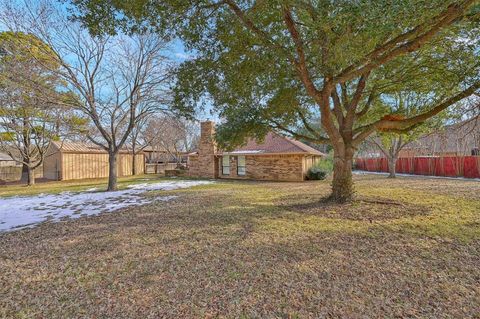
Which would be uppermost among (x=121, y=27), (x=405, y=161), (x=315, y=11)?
(x=121, y=27)

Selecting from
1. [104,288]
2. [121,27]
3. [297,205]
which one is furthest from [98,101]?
[104,288]

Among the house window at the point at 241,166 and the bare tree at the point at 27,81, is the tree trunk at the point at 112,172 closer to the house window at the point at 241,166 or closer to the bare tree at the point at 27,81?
the bare tree at the point at 27,81

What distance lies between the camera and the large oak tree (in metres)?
3.93

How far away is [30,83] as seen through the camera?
9.69 meters

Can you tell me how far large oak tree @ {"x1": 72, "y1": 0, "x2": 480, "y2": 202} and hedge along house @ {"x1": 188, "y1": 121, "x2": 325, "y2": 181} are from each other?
7.81 metres

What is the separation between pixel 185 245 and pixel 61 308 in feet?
6.66

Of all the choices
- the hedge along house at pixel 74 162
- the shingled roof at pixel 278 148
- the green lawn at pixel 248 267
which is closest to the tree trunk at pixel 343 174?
the green lawn at pixel 248 267

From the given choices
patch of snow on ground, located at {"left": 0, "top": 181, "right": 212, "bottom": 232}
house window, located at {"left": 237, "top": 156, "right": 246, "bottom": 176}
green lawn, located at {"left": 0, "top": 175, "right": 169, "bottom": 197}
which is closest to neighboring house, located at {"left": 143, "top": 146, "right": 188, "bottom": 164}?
house window, located at {"left": 237, "top": 156, "right": 246, "bottom": 176}

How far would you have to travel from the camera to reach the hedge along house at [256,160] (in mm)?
17141

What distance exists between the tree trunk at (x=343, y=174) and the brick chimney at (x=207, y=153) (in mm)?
12875

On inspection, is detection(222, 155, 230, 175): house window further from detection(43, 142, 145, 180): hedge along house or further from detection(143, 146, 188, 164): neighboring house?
detection(43, 142, 145, 180): hedge along house

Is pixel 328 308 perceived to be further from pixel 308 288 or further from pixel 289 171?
pixel 289 171

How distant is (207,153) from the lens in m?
20.2

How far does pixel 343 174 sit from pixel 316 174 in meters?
9.87
